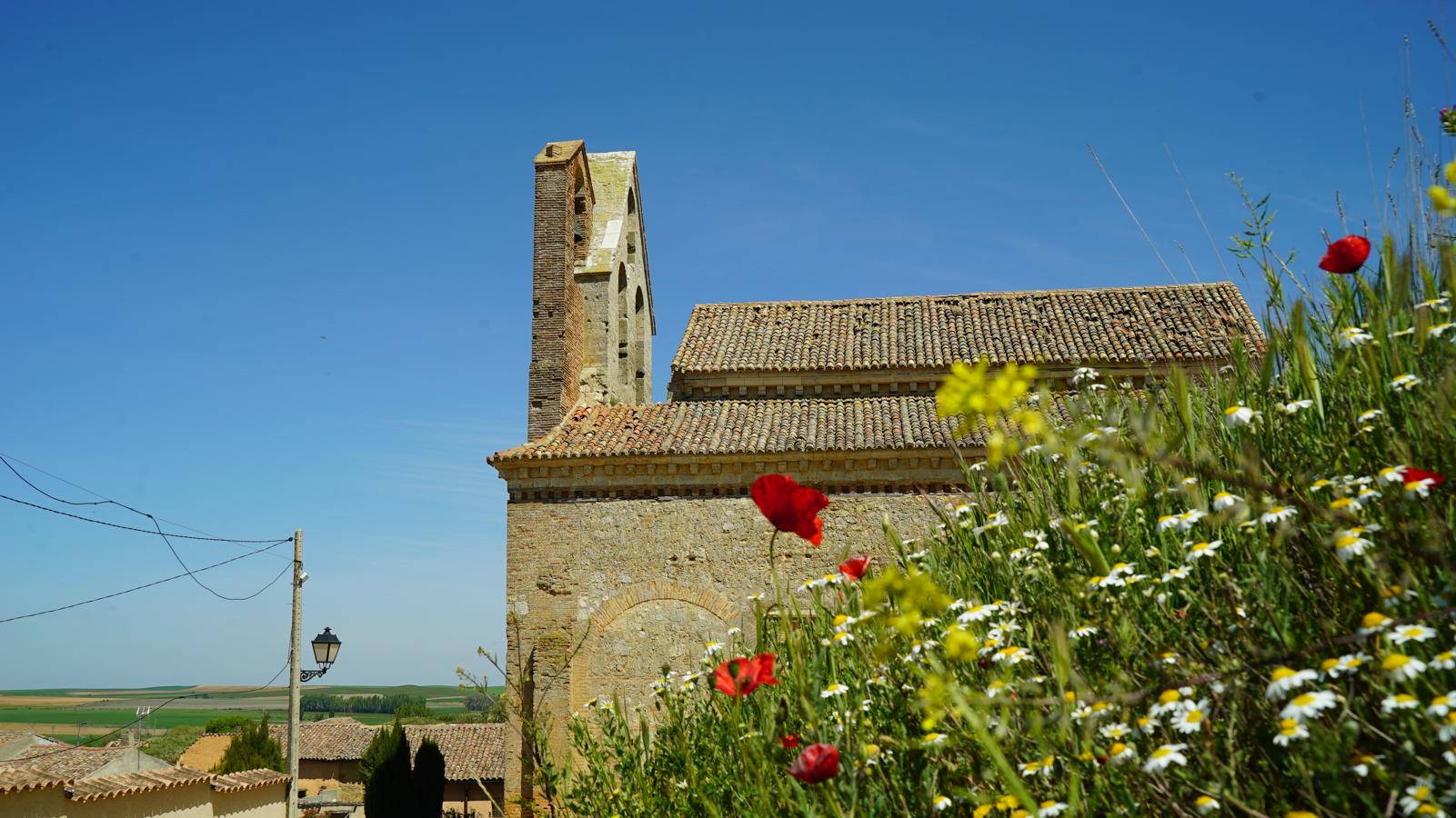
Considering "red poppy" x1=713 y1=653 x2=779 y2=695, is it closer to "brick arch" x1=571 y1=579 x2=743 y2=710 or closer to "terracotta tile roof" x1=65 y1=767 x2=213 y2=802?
"brick arch" x1=571 y1=579 x2=743 y2=710

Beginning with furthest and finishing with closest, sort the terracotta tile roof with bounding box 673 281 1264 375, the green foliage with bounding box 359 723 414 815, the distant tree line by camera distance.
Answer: the distant tree line < the green foliage with bounding box 359 723 414 815 < the terracotta tile roof with bounding box 673 281 1264 375

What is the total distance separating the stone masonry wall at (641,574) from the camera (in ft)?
45.3

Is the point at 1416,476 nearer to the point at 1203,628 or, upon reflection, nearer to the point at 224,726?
the point at 1203,628

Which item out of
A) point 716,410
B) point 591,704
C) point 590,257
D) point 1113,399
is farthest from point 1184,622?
point 590,257

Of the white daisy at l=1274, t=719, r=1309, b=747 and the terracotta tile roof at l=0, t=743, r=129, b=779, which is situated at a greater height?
the white daisy at l=1274, t=719, r=1309, b=747

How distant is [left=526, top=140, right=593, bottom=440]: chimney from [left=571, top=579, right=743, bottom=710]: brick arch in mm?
3183

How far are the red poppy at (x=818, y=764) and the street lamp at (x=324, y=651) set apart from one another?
13.9 m

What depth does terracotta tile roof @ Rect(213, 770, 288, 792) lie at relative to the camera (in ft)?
51.8

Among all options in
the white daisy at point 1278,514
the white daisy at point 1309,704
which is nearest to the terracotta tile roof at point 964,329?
the white daisy at point 1278,514

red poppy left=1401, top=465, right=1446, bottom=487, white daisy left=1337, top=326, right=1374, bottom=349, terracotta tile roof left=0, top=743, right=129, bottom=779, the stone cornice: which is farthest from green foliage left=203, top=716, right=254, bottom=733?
red poppy left=1401, top=465, right=1446, bottom=487

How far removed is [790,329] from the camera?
1880 cm

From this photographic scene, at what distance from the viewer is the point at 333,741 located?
4531 cm

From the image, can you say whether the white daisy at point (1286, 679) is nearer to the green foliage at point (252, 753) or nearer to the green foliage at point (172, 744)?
the green foliage at point (252, 753)

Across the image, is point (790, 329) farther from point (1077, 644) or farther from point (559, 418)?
point (1077, 644)
